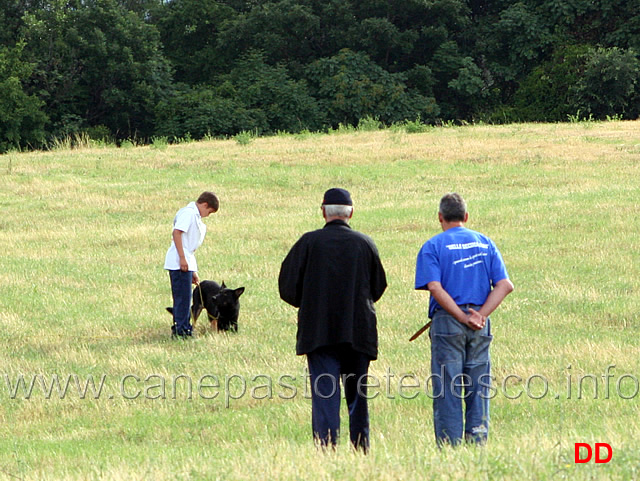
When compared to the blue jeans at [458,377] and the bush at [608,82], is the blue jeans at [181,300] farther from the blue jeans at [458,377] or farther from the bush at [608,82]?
the bush at [608,82]

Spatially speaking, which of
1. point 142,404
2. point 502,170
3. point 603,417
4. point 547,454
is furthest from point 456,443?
point 502,170

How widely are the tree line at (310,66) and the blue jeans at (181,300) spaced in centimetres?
3646

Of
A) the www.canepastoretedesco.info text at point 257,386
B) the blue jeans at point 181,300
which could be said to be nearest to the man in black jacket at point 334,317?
the www.canepastoretedesco.info text at point 257,386

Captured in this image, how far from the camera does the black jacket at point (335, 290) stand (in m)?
6.21

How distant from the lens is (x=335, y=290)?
6.25 metres

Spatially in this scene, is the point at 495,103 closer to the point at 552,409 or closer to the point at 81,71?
the point at 81,71

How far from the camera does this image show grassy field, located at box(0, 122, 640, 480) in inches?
237

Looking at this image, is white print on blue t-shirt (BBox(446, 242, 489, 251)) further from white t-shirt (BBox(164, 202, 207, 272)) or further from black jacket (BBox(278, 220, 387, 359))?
white t-shirt (BBox(164, 202, 207, 272))

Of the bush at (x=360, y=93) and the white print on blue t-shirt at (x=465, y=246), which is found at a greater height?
the bush at (x=360, y=93)

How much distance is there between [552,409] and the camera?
7.37 metres

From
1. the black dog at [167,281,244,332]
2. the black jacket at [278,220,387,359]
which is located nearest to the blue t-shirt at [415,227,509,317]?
the black jacket at [278,220,387,359]

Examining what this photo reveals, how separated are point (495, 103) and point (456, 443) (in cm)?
4864

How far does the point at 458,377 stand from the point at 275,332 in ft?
16.0

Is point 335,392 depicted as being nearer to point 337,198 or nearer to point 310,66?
point 337,198
